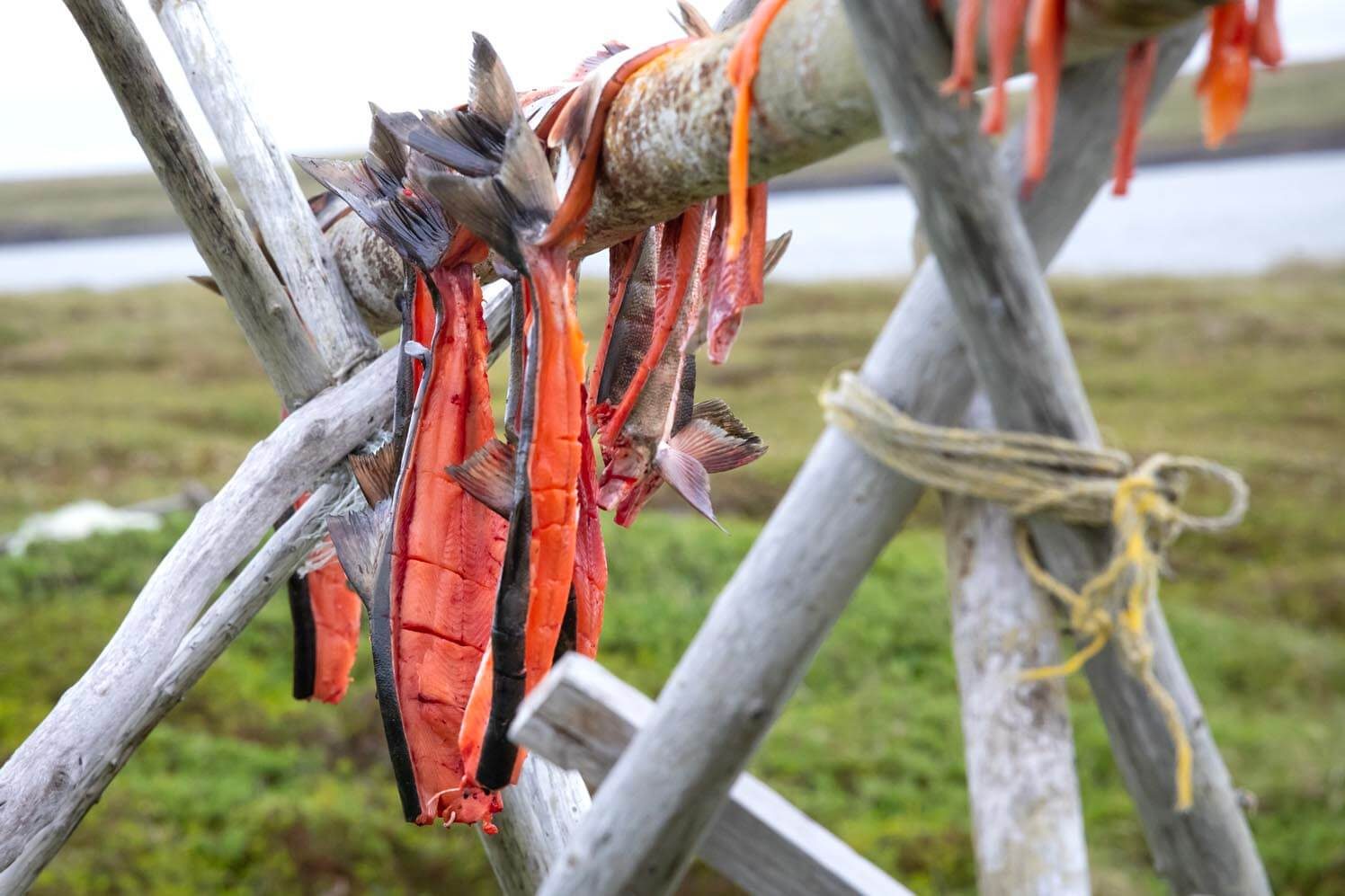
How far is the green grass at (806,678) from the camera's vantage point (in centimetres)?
415

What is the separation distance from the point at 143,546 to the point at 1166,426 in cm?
777

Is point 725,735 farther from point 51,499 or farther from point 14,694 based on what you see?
point 51,499

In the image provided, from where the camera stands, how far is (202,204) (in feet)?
6.53

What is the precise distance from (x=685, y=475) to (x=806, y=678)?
4223mm

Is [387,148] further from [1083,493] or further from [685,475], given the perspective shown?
[1083,493]

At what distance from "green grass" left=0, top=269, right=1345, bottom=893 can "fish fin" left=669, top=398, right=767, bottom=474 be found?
610 millimetres

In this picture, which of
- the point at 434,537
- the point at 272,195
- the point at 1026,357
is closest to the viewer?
the point at 1026,357

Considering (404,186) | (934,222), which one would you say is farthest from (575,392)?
(934,222)

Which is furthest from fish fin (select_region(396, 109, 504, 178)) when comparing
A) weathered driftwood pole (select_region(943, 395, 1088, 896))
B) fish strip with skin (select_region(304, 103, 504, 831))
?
weathered driftwood pole (select_region(943, 395, 1088, 896))

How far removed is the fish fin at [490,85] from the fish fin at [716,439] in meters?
0.62

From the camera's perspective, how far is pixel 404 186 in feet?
5.71

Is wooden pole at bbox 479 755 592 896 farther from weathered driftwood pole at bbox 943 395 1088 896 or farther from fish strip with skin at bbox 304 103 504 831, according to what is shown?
weathered driftwood pole at bbox 943 395 1088 896

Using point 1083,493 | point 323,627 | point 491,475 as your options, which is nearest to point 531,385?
point 491,475

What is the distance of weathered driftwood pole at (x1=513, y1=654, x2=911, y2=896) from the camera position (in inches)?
45.5
